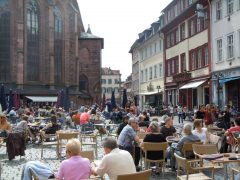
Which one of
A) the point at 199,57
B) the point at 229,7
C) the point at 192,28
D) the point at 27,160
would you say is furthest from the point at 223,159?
the point at 192,28

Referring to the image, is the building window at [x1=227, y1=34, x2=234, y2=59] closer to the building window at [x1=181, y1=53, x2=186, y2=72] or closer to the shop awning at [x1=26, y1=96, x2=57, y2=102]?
the building window at [x1=181, y1=53, x2=186, y2=72]

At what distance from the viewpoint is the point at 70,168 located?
632cm

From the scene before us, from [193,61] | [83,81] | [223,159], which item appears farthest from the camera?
[83,81]

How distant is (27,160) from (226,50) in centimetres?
1978

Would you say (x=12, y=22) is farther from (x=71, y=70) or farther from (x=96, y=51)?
(x=96, y=51)

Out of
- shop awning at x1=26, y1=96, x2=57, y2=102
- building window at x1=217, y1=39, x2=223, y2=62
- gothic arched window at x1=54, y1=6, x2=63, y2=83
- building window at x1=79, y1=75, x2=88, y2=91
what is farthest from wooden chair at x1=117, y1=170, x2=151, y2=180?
building window at x1=79, y1=75, x2=88, y2=91

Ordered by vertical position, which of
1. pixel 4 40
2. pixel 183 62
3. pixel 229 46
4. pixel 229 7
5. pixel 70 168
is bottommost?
pixel 70 168

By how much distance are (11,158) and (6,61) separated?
125 ft

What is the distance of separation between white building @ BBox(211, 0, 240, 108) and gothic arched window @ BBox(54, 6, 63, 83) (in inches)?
1041

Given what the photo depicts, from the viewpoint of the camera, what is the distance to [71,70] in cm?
5628

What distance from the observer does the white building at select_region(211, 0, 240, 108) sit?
92.5 ft

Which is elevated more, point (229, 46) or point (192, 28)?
point (192, 28)

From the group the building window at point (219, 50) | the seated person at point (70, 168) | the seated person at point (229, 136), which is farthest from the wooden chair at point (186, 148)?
the building window at point (219, 50)

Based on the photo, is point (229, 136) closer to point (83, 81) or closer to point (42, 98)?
point (42, 98)
